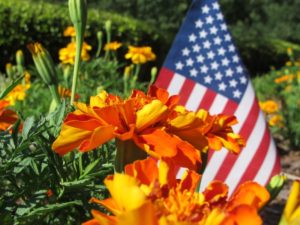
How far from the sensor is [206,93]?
2283 mm

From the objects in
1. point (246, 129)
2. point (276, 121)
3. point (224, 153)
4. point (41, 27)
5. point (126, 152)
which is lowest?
point (41, 27)

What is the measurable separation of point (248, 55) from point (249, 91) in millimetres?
10318

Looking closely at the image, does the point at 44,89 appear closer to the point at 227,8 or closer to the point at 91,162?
the point at 91,162

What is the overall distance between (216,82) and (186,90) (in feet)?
0.54

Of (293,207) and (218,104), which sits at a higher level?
(293,207)

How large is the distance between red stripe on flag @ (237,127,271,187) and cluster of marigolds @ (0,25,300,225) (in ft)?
3.61

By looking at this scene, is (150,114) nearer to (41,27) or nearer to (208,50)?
(208,50)

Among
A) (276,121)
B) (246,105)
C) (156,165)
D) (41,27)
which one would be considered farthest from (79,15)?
(41,27)

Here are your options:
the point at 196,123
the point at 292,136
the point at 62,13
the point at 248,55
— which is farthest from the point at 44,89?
the point at 248,55

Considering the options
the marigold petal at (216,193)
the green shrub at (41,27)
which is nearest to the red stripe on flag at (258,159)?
the marigold petal at (216,193)

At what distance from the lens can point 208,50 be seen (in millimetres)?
2270

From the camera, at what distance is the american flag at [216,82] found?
7.11ft

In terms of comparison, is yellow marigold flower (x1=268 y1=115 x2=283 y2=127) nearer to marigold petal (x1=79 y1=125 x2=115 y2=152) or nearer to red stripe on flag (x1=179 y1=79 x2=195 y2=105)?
red stripe on flag (x1=179 y1=79 x2=195 y2=105)

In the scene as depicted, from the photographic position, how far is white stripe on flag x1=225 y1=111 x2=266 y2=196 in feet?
7.06
